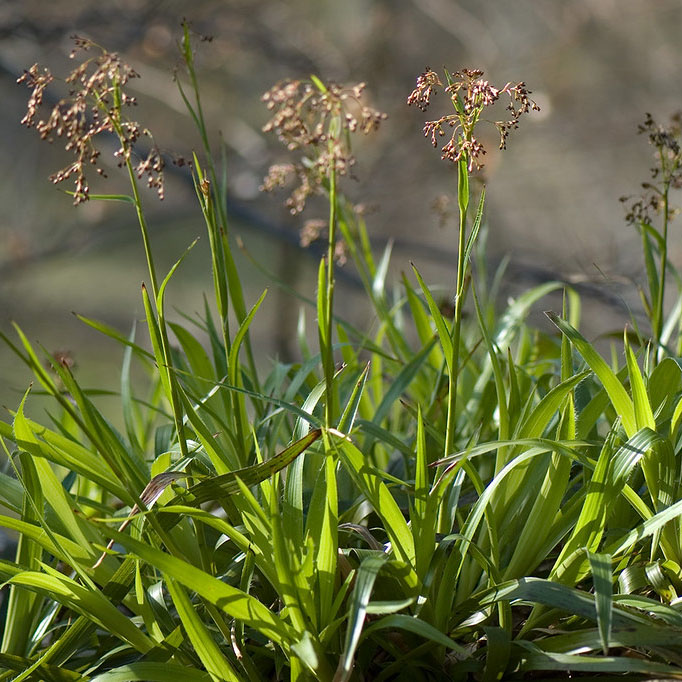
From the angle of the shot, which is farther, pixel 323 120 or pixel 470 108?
pixel 323 120

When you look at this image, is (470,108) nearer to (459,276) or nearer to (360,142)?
(459,276)

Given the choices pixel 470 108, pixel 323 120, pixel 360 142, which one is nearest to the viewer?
pixel 470 108

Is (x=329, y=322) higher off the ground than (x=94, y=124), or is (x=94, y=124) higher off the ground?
(x=94, y=124)

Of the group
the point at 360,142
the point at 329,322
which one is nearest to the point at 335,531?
the point at 329,322

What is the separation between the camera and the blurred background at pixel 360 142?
10.0 feet

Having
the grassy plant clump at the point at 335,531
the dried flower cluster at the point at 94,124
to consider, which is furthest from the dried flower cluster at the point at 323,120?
the dried flower cluster at the point at 94,124

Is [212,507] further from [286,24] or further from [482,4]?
[482,4]

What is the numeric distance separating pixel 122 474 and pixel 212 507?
40 cm

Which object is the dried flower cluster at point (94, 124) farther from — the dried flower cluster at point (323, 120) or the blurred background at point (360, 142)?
the blurred background at point (360, 142)

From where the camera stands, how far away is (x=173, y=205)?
3.70 m

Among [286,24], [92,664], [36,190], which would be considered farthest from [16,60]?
[92,664]

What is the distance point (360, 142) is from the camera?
3.50 metres

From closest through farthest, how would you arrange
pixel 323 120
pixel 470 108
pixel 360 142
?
pixel 470 108 < pixel 323 120 < pixel 360 142

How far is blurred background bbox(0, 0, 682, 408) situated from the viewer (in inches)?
120
